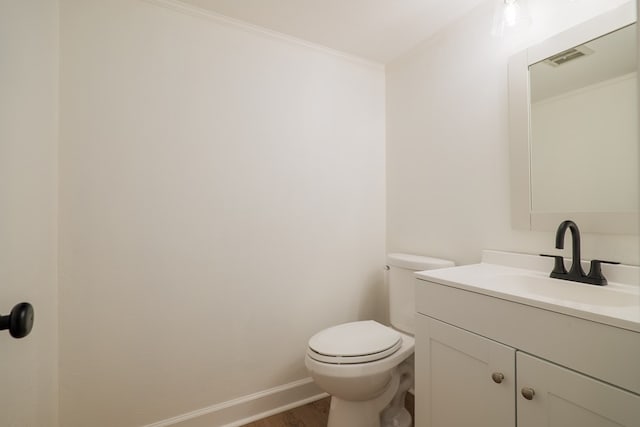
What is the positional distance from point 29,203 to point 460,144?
6.04 ft

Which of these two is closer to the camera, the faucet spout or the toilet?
the faucet spout

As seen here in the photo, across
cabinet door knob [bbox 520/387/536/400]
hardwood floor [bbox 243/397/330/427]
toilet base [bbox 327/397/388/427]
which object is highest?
cabinet door knob [bbox 520/387/536/400]

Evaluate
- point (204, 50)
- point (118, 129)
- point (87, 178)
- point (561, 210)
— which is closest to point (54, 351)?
point (87, 178)

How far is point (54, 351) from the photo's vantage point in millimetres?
1185

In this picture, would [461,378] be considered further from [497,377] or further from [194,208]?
[194,208]

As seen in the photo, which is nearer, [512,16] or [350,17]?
[512,16]

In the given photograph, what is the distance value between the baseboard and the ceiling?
205 centimetres

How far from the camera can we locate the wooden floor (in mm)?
1550

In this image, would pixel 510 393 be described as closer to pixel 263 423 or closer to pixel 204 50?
pixel 263 423

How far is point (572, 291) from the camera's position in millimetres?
1026

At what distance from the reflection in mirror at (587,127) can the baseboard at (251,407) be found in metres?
1.57

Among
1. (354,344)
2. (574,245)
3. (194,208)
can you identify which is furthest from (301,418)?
(574,245)

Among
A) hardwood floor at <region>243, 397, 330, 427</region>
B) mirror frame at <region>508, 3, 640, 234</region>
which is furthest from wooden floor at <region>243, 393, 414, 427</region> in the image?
mirror frame at <region>508, 3, 640, 234</region>

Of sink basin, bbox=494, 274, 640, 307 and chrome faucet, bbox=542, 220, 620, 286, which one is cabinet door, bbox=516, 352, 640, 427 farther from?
chrome faucet, bbox=542, 220, 620, 286
